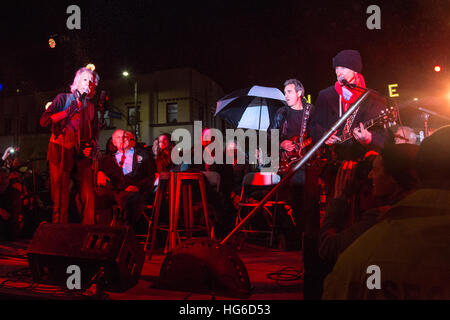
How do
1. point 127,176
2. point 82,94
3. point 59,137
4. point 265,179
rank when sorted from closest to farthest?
point 59,137 → point 82,94 → point 265,179 → point 127,176

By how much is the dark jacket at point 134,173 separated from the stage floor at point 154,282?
4.96 ft

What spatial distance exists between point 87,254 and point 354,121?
2.64 metres

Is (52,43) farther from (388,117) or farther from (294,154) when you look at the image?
(388,117)

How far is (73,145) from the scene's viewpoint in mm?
3701

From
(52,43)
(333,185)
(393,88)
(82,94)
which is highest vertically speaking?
(52,43)

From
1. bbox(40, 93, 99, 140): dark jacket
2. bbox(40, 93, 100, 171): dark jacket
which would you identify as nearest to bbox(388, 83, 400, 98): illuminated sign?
bbox(40, 93, 100, 171): dark jacket

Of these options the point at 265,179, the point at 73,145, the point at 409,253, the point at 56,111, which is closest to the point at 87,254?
the point at 73,145

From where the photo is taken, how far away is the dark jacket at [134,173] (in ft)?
17.5

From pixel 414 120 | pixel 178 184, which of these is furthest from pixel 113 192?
pixel 414 120

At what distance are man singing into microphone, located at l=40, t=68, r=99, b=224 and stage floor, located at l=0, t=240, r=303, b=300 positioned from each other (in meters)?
0.76

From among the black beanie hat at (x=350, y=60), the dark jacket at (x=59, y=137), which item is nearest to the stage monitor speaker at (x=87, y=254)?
the dark jacket at (x=59, y=137)
